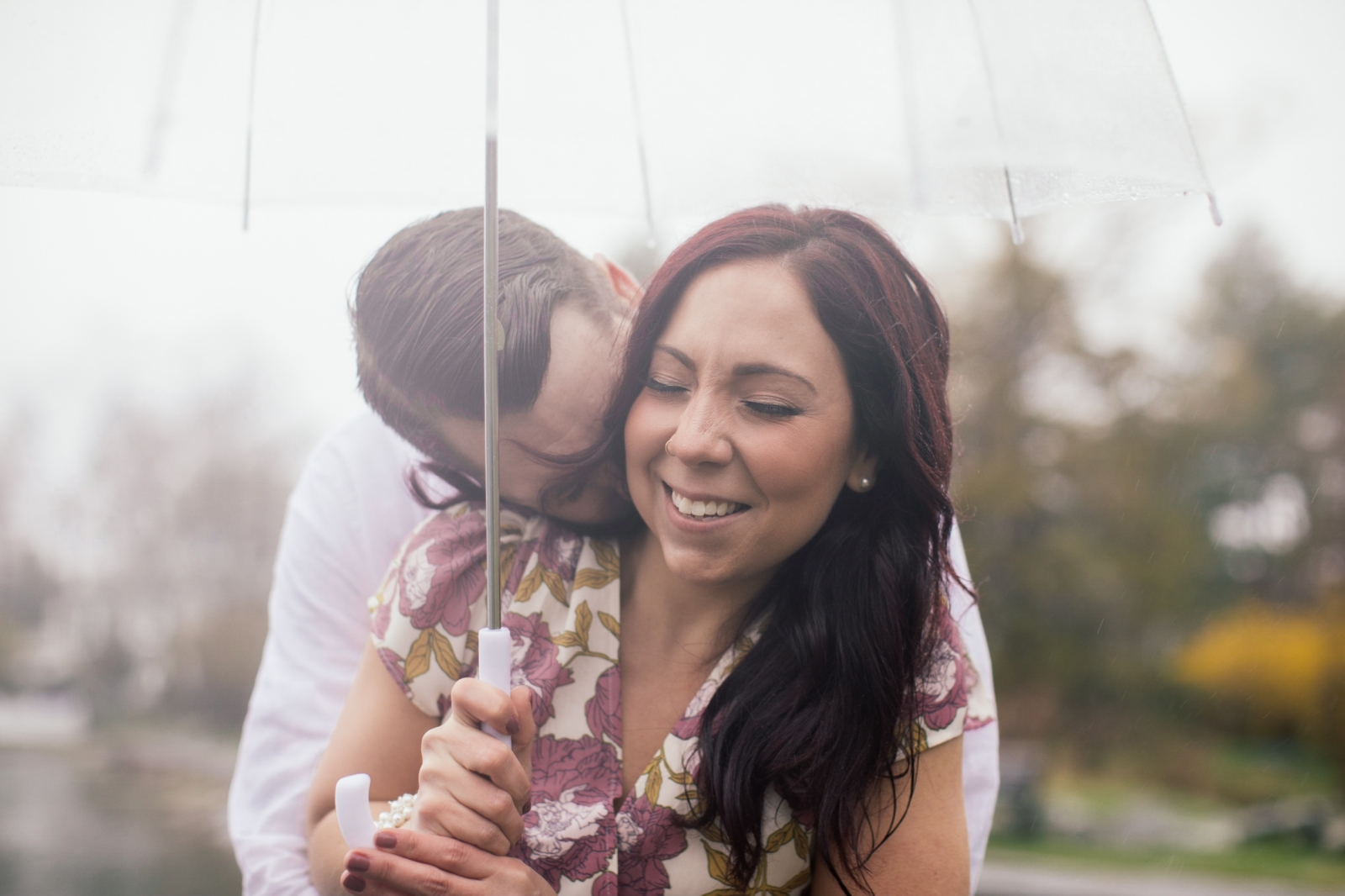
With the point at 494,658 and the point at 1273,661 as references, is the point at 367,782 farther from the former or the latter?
the point at 1273,661

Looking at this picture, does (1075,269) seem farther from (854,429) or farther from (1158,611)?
(854,429)

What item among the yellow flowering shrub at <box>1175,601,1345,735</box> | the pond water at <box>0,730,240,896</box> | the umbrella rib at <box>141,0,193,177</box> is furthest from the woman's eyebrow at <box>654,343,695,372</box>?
the yellow flowering shrub at <box>1175,601,1345,735</box>

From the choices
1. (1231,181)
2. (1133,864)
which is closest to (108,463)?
(1133,864)

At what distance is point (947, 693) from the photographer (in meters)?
1.57

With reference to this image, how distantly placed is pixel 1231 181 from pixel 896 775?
7.99 meters

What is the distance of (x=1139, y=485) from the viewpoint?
306 inches

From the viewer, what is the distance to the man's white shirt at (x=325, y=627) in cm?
204

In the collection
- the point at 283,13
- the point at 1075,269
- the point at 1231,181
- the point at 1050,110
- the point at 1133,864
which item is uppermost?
the point at 1231,181

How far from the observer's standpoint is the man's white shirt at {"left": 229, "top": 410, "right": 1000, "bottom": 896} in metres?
2.04

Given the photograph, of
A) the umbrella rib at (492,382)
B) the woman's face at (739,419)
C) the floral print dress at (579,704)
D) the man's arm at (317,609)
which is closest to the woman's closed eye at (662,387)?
the woman's face at (739,419)

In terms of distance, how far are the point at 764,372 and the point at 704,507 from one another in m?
0.21

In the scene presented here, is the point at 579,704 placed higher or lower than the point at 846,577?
lower

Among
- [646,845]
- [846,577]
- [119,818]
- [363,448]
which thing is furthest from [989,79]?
[119,818]

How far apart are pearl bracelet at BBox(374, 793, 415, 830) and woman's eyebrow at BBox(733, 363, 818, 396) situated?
2.41 feet
